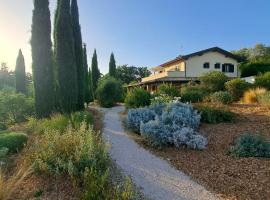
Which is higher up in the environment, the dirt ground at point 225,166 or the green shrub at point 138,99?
the green shrub at point 138,99

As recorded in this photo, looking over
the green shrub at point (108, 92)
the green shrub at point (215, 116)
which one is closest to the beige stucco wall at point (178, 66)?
the green shrub at point (108, 92)

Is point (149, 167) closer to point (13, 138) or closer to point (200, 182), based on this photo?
point (200, 182)

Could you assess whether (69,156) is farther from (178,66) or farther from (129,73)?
(129,73)

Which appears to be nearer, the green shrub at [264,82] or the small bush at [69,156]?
the small bush at [69,156]

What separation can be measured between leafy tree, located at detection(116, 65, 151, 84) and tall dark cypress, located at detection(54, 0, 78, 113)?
5205 cm

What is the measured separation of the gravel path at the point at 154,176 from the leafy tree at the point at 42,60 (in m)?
7.86

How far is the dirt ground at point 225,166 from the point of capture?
5730 millimetres

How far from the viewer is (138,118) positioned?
442 inches

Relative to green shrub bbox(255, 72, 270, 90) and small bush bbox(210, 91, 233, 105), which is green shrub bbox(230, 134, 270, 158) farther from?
green shrub bbox(255, 72, 270, 90)

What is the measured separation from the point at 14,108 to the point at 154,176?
1337cm

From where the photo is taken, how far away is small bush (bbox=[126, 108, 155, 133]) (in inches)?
440

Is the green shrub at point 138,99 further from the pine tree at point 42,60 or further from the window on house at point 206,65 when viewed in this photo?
the window on house at point 206,65

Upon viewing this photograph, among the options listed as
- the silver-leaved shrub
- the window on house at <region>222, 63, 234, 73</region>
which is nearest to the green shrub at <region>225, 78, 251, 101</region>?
the silver-leaved shrub

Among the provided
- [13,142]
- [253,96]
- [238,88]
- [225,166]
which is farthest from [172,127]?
[238,88]
